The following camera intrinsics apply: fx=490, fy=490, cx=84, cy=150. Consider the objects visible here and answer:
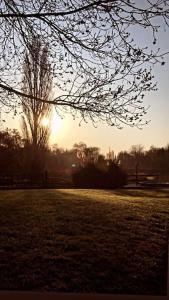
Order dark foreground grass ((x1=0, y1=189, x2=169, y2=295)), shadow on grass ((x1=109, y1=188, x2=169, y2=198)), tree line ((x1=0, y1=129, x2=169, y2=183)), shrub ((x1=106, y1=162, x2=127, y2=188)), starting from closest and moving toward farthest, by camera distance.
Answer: dark foreground grass ((x1=0, y1=189, x2=169, y2=295)) → shadow on grass ((x1=109, y1=188, x2=169, y2=198)) → tree line ((x1=0, y1=129, x2=169, y2=183)) → shrub ((x1=106, y1=162, x2=127, y2=188))

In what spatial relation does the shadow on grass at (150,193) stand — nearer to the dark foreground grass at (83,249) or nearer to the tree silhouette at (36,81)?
the dark foreground grass at (83,249)

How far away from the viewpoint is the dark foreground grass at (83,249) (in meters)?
3.80

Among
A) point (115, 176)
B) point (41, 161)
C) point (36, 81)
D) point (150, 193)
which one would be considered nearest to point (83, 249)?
point (36, 81)

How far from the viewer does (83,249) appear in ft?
15.3

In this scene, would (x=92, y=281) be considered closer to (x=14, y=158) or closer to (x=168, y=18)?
(x=168, y=18)

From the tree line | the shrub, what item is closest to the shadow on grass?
the tree line

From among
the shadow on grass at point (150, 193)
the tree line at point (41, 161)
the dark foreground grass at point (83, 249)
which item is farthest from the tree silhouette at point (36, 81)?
the shadow on grass at point (150, 193)

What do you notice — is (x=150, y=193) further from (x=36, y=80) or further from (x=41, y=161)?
(x=36, y=80)

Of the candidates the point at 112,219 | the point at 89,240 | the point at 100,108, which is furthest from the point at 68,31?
the point at 112,219

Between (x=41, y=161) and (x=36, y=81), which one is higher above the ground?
(x=36, y=81)

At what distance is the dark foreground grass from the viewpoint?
380 cm

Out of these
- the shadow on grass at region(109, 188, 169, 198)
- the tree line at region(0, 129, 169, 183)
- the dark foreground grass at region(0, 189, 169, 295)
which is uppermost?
the tree line at region(0, 129, 169, 183)

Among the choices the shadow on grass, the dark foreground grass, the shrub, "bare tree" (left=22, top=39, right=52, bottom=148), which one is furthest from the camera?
the shrub

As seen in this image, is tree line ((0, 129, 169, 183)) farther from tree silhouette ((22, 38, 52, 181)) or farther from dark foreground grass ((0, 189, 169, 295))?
tree silhouette ((22, 38, 52, 181))
